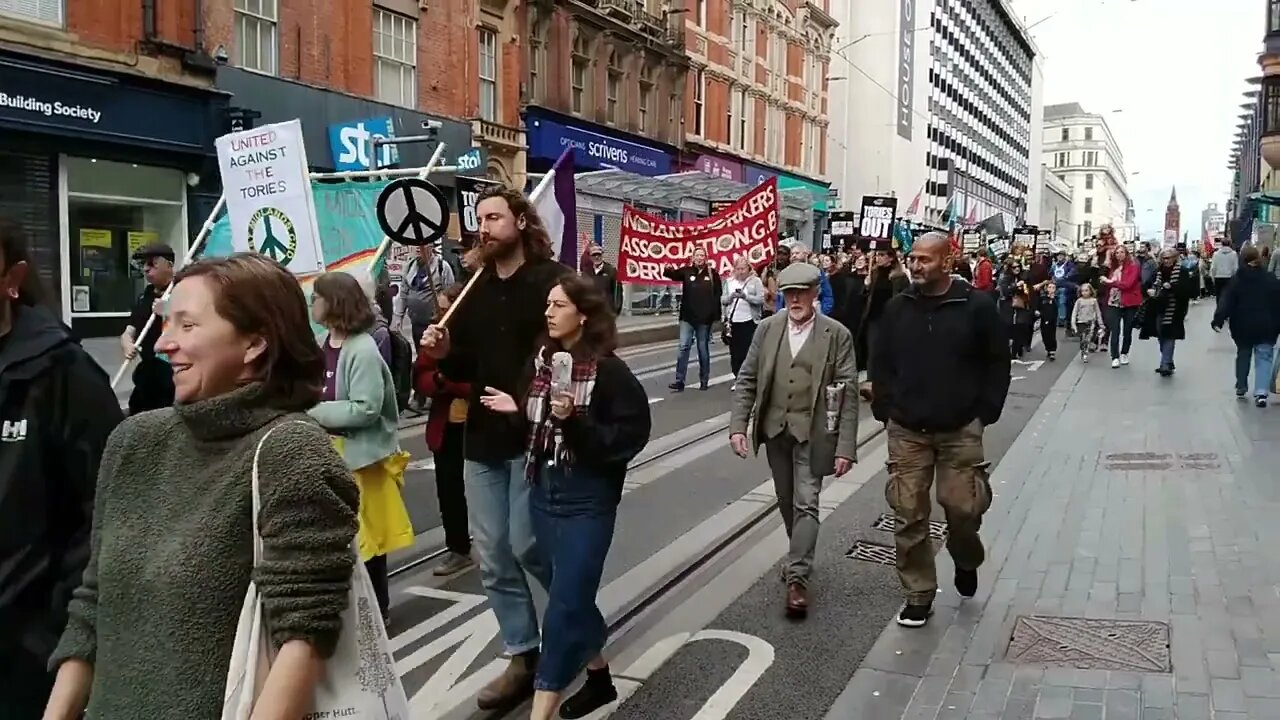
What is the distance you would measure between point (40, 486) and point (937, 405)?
13.9 ft

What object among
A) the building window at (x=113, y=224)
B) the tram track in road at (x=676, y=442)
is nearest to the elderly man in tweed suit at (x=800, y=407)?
the tram track in road at (x=676, y=442)

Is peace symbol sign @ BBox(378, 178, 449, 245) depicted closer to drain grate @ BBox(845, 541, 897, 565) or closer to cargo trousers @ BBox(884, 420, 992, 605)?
drain grate @ BBox(845, 541, 897, 565)

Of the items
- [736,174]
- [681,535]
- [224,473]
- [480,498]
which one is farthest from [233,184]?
[736,174]

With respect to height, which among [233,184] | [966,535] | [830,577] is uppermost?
[233,184]

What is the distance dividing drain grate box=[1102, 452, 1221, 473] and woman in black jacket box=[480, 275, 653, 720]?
6.88 metres

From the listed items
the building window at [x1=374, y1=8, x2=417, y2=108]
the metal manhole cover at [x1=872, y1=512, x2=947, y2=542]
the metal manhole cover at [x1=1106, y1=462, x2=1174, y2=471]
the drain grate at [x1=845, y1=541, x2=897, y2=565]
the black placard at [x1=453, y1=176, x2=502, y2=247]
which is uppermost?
the building window at [x1=374, y1=8, x2=417, y2=108]

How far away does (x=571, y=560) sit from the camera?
4.34m

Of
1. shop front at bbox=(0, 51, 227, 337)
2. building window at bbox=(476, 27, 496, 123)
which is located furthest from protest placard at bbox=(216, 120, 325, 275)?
Result: building window at bbox=(476, 27, 496, 123)

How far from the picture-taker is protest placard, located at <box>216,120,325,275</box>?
25.9 ft

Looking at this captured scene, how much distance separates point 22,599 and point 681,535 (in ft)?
17.6

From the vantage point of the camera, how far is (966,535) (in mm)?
5930

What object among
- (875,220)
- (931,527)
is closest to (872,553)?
(931,527)

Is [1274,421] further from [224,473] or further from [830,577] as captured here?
[224,473]

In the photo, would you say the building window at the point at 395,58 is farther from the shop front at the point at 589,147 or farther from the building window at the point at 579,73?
the building window at the point at 579,73
